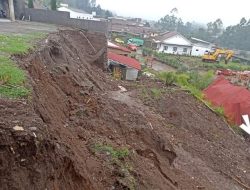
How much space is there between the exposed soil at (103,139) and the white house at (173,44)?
37830 mm

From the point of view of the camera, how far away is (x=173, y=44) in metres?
61.0

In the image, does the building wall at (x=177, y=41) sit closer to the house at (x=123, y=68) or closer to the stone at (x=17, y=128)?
the house at (x=123, y=68)

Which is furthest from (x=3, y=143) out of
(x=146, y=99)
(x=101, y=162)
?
(x=146, y=99)

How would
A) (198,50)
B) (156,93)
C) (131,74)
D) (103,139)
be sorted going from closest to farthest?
1. (103,139)
2. (156,93)
3. (131,74)
4. (198,50)

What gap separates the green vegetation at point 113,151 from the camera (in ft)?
30.1

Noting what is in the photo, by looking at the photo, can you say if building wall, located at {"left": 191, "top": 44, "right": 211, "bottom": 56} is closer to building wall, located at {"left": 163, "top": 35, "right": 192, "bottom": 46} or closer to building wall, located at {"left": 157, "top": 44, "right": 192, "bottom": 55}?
building wall, located at {"left": 157, "top": 44, "right": 192, "bottom": 55}

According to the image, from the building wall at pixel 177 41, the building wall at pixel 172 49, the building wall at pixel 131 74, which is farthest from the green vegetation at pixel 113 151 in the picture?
the building wall at pixel 177 41

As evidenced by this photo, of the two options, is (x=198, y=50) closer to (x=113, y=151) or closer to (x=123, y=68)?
(x=123, y=68)

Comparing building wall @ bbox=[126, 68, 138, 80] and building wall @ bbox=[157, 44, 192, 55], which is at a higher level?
building wall @ bbox=[126, 68, 138, 80]

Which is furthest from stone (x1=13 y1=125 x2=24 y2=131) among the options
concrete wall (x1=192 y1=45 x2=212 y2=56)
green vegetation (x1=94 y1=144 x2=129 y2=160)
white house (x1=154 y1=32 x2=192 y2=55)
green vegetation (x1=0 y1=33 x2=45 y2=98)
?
concrete wall (x1=192 y1=45 x2=212 y2=56)

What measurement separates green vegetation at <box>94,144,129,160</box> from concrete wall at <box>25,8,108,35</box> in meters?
19.9

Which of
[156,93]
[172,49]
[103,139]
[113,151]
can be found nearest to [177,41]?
[172,49]

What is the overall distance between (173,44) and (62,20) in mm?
35393

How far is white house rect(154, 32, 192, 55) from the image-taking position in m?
60.2
